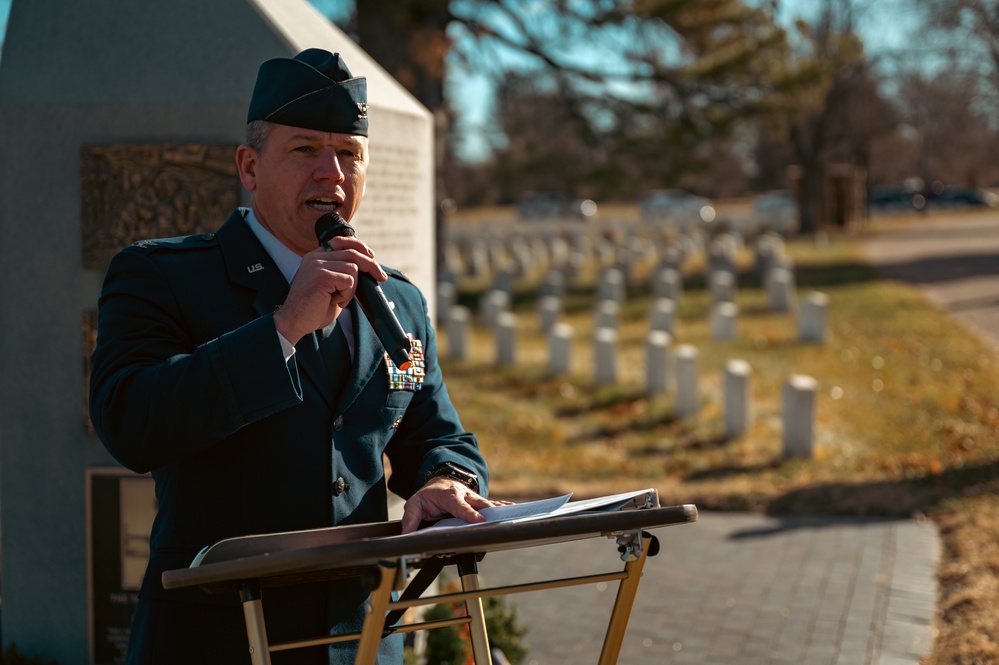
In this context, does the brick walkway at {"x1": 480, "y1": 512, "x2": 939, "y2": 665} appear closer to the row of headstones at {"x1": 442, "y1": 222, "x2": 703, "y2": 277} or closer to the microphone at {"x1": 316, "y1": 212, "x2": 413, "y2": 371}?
the microphone at {"x1": 316, "y1": 212, "x2": 413, "y2": 371}

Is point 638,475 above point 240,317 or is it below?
below

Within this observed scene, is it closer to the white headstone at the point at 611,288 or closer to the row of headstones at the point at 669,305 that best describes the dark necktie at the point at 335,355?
the row of headstones at the point at 669,305

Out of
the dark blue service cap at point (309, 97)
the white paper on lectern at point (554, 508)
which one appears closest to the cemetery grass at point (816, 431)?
the white paper on lectern at point (554, 508)

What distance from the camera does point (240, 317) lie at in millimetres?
2580

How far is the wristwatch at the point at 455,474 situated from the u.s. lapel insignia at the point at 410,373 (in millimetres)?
204

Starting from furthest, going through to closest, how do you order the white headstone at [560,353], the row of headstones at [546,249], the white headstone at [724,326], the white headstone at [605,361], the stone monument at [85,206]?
the row of headstones at [546,249] → the white headstone at [724,326] → the white headstone at [560,353] → the white headstone at [605,361] → the stone monument at [85,206]

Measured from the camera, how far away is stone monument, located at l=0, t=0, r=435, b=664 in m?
4.55

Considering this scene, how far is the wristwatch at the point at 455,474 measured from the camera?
8.70ft

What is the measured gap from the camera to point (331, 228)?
240 cm

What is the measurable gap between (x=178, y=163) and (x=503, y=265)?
2369cm

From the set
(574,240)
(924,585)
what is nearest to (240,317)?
(924,585)

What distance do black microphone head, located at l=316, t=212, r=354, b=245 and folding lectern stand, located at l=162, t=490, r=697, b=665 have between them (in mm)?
592

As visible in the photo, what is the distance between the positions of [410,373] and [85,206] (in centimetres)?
241

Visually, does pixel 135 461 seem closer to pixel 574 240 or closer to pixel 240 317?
pixel 240 317
